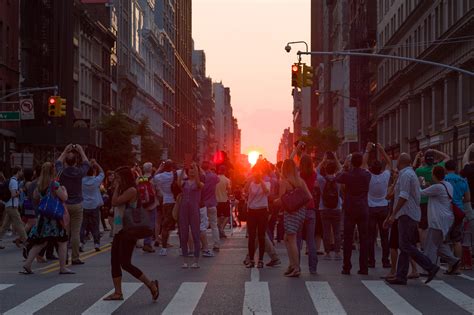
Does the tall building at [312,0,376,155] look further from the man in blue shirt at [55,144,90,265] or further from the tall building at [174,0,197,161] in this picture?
the man in blue shirt at [55,144,90,265]

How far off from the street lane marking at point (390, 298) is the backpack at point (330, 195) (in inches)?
162

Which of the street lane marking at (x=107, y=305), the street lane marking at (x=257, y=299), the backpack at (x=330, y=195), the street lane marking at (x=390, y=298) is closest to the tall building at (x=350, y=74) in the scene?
the backpack at (x=330, y=195)

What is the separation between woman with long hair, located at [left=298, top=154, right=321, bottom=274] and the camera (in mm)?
14633

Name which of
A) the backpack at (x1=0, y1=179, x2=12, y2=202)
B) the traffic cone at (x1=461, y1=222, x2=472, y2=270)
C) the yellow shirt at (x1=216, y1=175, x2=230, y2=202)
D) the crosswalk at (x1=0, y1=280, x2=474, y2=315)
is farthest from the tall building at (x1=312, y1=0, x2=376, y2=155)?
the crosswalk at (x1=0, y1=280, x2=474, y2=315)

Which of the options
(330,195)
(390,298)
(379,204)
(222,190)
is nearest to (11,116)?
(222,190)

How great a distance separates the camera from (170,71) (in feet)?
404

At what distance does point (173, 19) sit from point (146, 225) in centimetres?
11787

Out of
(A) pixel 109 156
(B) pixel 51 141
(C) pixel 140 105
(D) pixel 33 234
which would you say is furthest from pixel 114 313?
(C) pixel 140 105

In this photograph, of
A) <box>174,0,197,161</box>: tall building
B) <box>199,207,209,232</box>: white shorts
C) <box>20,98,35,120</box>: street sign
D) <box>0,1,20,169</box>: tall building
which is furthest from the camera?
<box>174,0,197,161</box>: tall building

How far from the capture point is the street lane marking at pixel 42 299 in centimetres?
1051

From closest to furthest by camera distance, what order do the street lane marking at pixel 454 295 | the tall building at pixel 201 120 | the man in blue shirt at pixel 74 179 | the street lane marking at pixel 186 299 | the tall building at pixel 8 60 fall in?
the street lane marking at pixel 186 299
the street lane marking at pixel 454 295
the man in blue shirt at pixel 74 179
the tall building at pixel 8 60
the tall building at pixel 201 120

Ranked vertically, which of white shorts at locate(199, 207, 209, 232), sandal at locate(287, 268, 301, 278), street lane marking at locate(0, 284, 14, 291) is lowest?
street lane marking at locate(0, 284, 14, 291)

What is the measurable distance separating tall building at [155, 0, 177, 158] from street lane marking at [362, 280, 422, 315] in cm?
9466

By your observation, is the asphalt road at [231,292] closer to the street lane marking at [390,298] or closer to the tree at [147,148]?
the street lane marking at [390,298]
